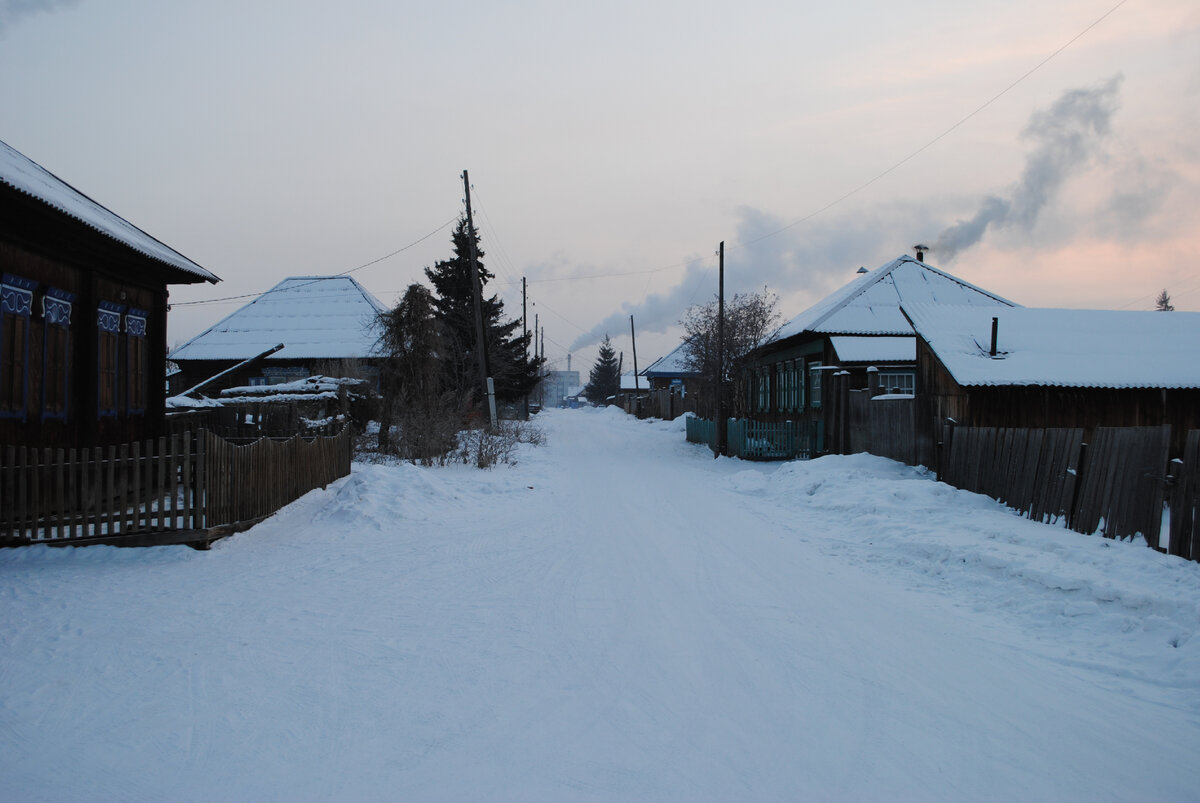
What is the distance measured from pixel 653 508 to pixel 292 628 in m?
7.37

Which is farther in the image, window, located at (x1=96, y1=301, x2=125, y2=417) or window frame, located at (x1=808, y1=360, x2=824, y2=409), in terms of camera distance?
window frame, located at (x1=808, y1=360, x2=824, y2=409)

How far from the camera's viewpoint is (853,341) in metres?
21.3

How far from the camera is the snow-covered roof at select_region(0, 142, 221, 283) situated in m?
8.77

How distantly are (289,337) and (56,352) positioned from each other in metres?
26.3

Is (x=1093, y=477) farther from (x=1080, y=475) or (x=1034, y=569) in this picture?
(x=1034, y=569)

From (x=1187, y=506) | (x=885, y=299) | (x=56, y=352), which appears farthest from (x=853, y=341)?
(x=56, y=352)

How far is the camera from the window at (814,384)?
22534 millimetres

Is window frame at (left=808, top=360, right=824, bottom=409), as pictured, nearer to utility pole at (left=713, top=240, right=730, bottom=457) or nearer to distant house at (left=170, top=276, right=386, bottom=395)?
utility pole at (left=713, top=240, right=730, bottom=457)

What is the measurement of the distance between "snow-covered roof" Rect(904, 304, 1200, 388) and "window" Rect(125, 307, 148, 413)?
48.7ft

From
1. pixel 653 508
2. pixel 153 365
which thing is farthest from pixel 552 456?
pixel 153 365

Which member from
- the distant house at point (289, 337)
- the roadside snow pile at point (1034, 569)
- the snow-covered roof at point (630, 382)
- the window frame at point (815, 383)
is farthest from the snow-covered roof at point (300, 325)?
the snow-covered roof at point (630, 382)

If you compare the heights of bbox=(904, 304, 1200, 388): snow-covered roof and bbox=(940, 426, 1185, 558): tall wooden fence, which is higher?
bbox=(904, 304, 1200, 388): snow-covered roof

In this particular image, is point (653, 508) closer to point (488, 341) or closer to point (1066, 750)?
point (1066, 750)

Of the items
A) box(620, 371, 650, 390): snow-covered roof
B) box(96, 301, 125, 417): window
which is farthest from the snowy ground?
box(620, 371, 650, 390): snow-covered roof
